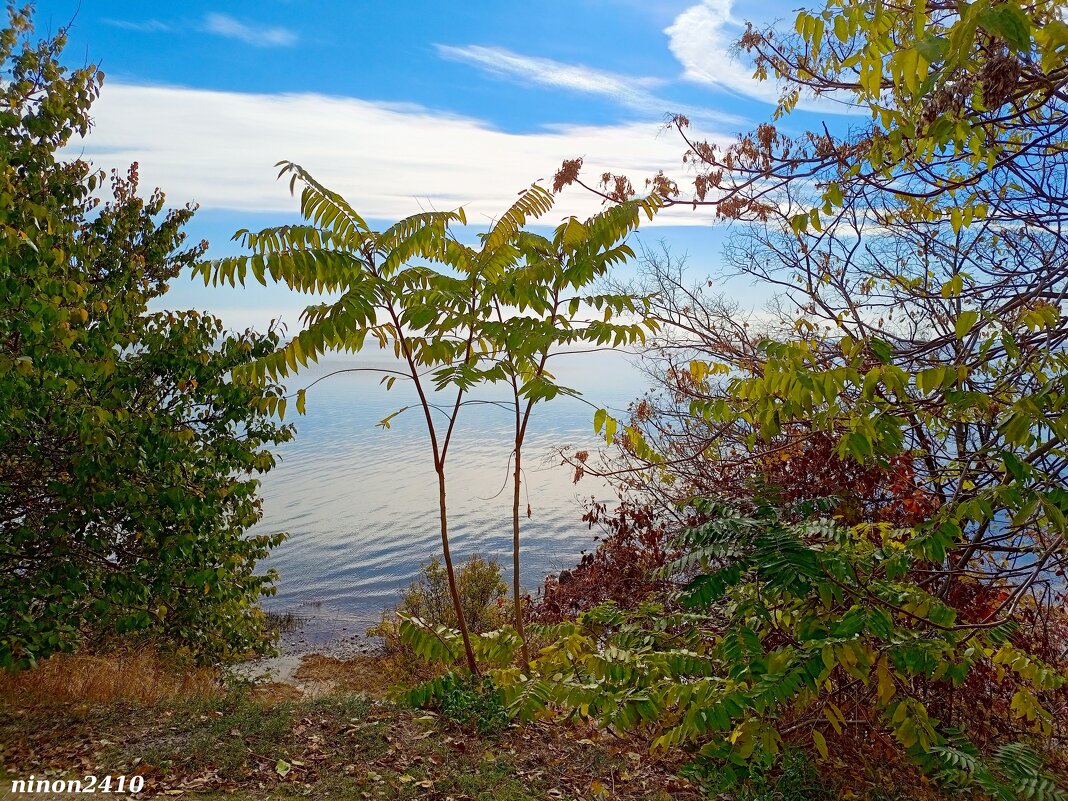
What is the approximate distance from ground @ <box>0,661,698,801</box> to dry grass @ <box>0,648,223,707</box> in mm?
205

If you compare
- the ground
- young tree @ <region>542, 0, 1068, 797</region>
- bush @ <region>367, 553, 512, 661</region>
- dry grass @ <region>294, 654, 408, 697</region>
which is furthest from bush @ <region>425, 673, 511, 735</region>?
bush @ <region>367, 553, 512, 661</region>

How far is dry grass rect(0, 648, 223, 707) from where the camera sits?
21.8ft

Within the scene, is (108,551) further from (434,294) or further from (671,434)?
(671,434)

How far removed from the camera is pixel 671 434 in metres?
8.95

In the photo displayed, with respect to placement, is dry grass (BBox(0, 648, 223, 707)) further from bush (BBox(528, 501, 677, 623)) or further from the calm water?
the calm water

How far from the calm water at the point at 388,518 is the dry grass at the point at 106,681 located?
16.4 ft

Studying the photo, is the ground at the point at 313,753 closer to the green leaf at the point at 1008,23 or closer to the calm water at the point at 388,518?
the calm water at the point at 388,518

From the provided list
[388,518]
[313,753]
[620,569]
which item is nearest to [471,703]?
[313,753]

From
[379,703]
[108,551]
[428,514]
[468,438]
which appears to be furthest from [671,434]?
[468,438]

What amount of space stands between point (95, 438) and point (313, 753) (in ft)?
12.0

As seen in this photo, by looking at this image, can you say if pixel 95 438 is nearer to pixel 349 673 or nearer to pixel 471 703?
pixel 471 703

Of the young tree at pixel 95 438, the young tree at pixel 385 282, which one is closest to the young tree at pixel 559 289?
the young tree at pixel 385 282

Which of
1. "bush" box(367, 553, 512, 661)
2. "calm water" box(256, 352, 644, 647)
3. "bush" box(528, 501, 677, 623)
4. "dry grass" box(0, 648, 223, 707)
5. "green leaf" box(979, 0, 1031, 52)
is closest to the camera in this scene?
"green leaf" box(979, 0, 1031, 52)

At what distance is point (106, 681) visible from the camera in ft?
24.5
